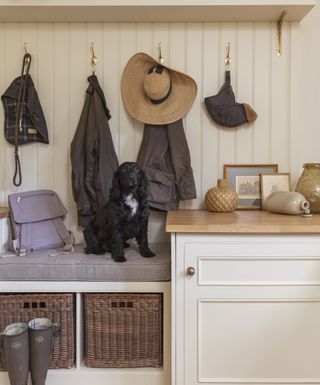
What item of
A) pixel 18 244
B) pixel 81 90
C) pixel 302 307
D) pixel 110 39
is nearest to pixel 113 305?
pixel 18 244

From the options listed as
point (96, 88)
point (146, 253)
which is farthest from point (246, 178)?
point (96, 88)

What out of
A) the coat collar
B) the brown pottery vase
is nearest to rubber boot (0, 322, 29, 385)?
the coat collar

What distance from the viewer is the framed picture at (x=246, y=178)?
2.02 metres

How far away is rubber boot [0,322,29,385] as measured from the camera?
57.4 inches

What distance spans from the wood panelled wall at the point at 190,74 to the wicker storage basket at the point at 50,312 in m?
0.51

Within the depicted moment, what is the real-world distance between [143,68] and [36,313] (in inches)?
54.0

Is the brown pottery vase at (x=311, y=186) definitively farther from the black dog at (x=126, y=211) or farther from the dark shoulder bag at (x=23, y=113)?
the dark shoulder bag at (x=23, y=113)

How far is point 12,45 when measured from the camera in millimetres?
2035

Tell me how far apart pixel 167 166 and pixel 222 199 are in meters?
0.36

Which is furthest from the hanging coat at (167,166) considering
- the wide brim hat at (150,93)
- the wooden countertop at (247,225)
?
the wooden countertop at (247,225)

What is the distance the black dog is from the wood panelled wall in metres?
0.37

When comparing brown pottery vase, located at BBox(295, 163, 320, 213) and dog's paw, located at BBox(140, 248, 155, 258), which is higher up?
brown pottery vase, located at BBox(295, 163, 320, 213)

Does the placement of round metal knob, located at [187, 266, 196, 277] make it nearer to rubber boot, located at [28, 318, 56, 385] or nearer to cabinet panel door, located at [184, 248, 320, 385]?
cabinet panel door, located at [184, 248, 320, 385]

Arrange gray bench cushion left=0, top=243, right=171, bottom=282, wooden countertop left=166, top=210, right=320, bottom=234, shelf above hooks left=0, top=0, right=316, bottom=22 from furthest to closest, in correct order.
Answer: shelf above hooks left=0, top=0, right=316, bottom=22 < gray bench cushion left=0, top=243, right=171, bottom=282 < wooden countertop left=166, top=210, right=320, bottom=234
